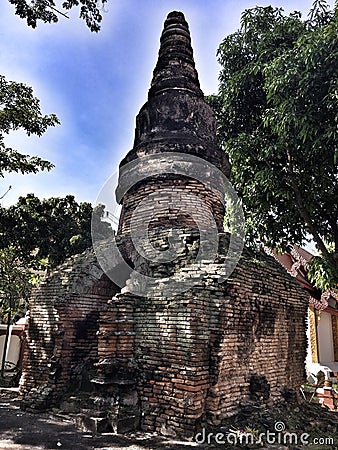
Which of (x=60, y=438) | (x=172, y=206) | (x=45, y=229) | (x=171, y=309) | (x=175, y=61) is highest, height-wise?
(x=175, y=61)

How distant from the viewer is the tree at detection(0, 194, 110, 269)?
14367 mm

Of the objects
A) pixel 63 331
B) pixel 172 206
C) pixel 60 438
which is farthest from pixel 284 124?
pixel 60 438

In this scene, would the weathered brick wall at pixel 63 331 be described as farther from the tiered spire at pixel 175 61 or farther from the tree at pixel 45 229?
the tree at pixel 45 229

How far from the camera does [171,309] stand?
20.1 feet

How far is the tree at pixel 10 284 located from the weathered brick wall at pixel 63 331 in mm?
5174

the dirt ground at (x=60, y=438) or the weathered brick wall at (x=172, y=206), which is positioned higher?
the weathered brick wall at (x=172, y=206)

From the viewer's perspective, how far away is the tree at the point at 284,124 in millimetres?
7141

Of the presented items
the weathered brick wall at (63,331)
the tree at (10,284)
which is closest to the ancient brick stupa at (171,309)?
the weathered brick wall at (63,331)

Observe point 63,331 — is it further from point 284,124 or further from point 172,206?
point 284,124

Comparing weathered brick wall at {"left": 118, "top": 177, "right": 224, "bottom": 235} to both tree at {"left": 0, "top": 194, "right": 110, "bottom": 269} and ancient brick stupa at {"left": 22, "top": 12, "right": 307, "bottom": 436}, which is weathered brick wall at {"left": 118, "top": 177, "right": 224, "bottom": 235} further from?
tree at {"left": 0, "top": 194, "right": 110, "bottom": 269}

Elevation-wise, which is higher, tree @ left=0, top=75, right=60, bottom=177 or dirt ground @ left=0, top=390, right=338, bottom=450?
tree @ left=0, top=75, right=60, bottom=177

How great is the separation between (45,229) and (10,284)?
2.73 metres

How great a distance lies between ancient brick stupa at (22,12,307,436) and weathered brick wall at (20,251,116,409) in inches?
0.9

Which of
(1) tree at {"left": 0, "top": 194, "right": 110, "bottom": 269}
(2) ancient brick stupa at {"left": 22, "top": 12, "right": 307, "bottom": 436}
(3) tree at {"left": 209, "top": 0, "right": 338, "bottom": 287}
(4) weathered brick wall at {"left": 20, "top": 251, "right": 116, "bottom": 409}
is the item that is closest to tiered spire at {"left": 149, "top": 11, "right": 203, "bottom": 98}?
(2) ancient brick stupa at {"left": 22, "top": 12, "right": 307, "bottom": 436}
